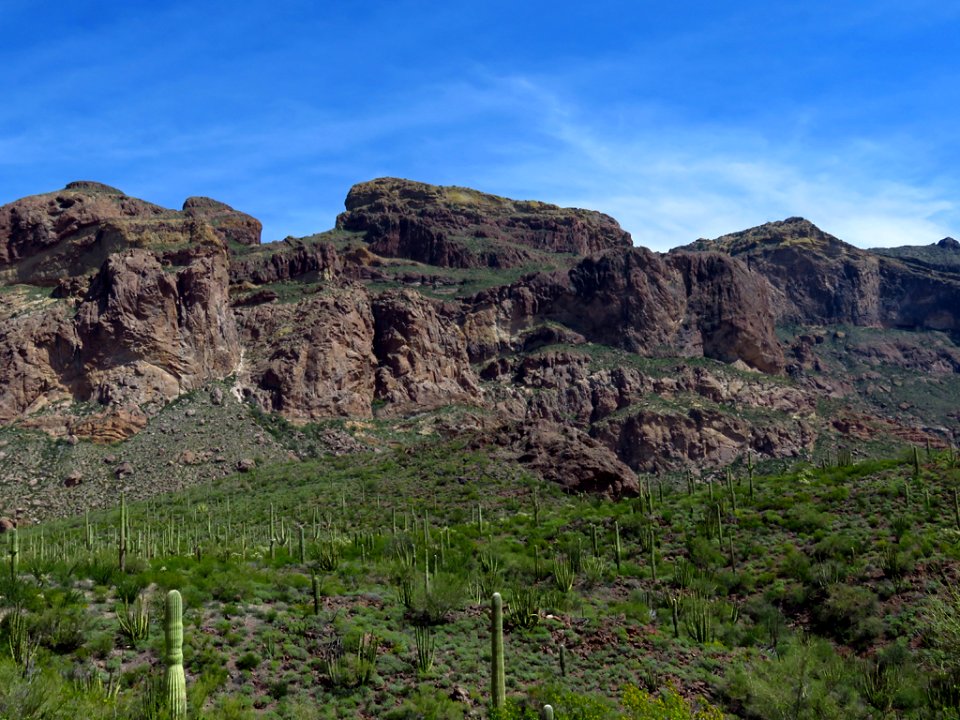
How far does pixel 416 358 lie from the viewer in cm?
10231

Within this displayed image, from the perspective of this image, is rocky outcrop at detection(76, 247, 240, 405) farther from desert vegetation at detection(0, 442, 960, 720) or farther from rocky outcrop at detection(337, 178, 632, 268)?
rocky outcrop at detection(337, 178, 632, 268)

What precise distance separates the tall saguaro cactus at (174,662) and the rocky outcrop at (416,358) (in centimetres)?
8246

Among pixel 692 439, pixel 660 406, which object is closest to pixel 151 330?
pixel 660 406

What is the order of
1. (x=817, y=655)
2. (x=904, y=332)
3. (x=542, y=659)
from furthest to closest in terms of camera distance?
(x=904, y=332)
(x=817, y=655)
(x=542, y=659)

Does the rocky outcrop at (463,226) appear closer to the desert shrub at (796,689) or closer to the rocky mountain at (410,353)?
the rocky mountain at (410,353)

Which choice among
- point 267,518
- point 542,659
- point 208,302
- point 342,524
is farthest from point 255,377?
point 542,659

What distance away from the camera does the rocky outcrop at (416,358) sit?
99.5m

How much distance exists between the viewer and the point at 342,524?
45344 mm

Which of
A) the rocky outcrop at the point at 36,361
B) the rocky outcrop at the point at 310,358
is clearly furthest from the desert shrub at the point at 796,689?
the rocky outcrop at the point at 36,361

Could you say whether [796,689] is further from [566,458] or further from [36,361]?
[36,361]

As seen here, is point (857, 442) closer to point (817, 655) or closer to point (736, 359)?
point (736, 359)

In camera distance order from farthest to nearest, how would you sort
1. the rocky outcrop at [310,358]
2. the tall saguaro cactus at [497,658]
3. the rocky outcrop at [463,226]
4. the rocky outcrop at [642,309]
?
the rocky outcrop at [463,226] < the rocky outcrop at [642,309] < the rocky outcrop at [310,358] < the tall saguaro cactus at [497,658]

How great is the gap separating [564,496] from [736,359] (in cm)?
7725

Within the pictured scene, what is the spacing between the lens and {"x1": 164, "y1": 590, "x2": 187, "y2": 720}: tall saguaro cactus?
14.4m
